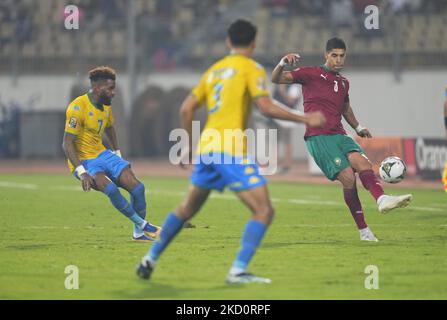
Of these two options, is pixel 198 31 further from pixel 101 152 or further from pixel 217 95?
pixel 217 95

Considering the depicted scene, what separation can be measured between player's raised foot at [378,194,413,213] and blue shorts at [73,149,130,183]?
315cm

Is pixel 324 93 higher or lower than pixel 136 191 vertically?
higher

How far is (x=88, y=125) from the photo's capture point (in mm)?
13531

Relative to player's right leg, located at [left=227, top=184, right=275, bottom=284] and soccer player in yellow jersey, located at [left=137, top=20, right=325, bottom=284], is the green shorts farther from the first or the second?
player's right leg, located at [left=227, top=184, right=275, bottom=284]

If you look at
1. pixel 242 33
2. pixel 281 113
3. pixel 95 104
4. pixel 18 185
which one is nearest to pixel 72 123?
pixel 95 104

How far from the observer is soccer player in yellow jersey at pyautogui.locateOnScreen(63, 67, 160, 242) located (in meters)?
13.3

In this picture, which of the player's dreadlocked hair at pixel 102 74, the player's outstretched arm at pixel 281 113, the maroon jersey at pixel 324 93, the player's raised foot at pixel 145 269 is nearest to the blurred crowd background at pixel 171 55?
the maroon jersey at pixel 324 93

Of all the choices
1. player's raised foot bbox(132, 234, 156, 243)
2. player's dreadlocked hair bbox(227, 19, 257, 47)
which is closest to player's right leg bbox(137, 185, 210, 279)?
player's dreadlocked hair bbox(227, 19, 257, 47)

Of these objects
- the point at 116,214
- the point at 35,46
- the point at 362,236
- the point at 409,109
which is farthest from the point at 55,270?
the point at 35,46

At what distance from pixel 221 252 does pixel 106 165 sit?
210 centimetres

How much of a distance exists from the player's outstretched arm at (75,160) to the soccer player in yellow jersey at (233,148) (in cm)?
292

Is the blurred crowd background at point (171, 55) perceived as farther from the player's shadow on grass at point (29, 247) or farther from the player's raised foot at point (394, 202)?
the player's shadow on grass at point (29, 247)

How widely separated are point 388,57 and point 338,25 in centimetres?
180

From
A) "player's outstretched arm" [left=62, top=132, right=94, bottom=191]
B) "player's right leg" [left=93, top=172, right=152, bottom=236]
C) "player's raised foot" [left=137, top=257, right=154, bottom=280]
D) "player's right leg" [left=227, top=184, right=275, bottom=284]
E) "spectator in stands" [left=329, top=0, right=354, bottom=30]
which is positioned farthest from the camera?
"spectator in stands" [left=329, top=0, right=354, bottom=30]
